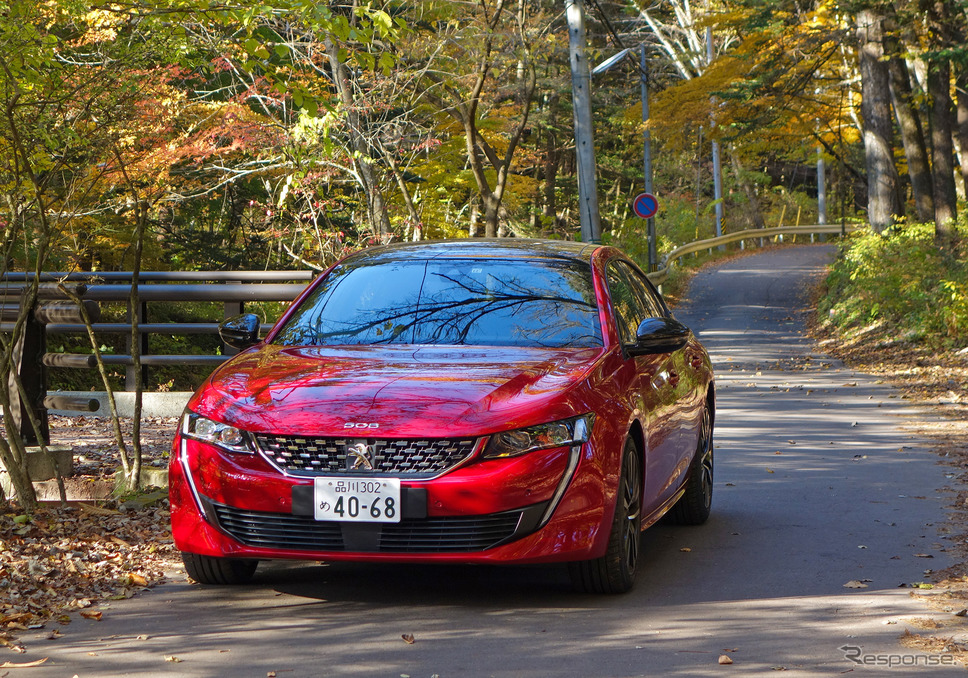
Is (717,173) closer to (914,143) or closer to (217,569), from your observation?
(914,143)

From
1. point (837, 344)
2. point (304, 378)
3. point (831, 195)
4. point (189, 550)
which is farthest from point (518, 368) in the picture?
point (831, 195)

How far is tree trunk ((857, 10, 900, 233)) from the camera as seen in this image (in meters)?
27.1

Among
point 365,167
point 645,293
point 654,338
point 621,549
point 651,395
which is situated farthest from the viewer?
point 365,167

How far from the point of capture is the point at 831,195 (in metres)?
70.9

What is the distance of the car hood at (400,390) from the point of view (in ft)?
17.3

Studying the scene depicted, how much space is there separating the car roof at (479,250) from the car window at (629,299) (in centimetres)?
22

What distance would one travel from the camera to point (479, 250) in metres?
7.05

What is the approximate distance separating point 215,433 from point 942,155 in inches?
992

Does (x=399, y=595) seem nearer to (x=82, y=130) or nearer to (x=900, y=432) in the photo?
(x=82, y=130)

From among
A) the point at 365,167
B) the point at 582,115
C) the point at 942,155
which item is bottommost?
the point at 365,167

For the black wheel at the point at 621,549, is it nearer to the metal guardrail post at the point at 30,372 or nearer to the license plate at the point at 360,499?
the license plate at the point at 360,499

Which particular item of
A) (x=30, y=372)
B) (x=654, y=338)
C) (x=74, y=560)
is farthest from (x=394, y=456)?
(x=30, y=372)

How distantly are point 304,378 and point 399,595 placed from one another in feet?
3.64

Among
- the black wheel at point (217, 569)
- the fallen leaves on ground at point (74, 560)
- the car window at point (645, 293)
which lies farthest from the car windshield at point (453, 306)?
the fallen leaves on ground at point (74, 560)
